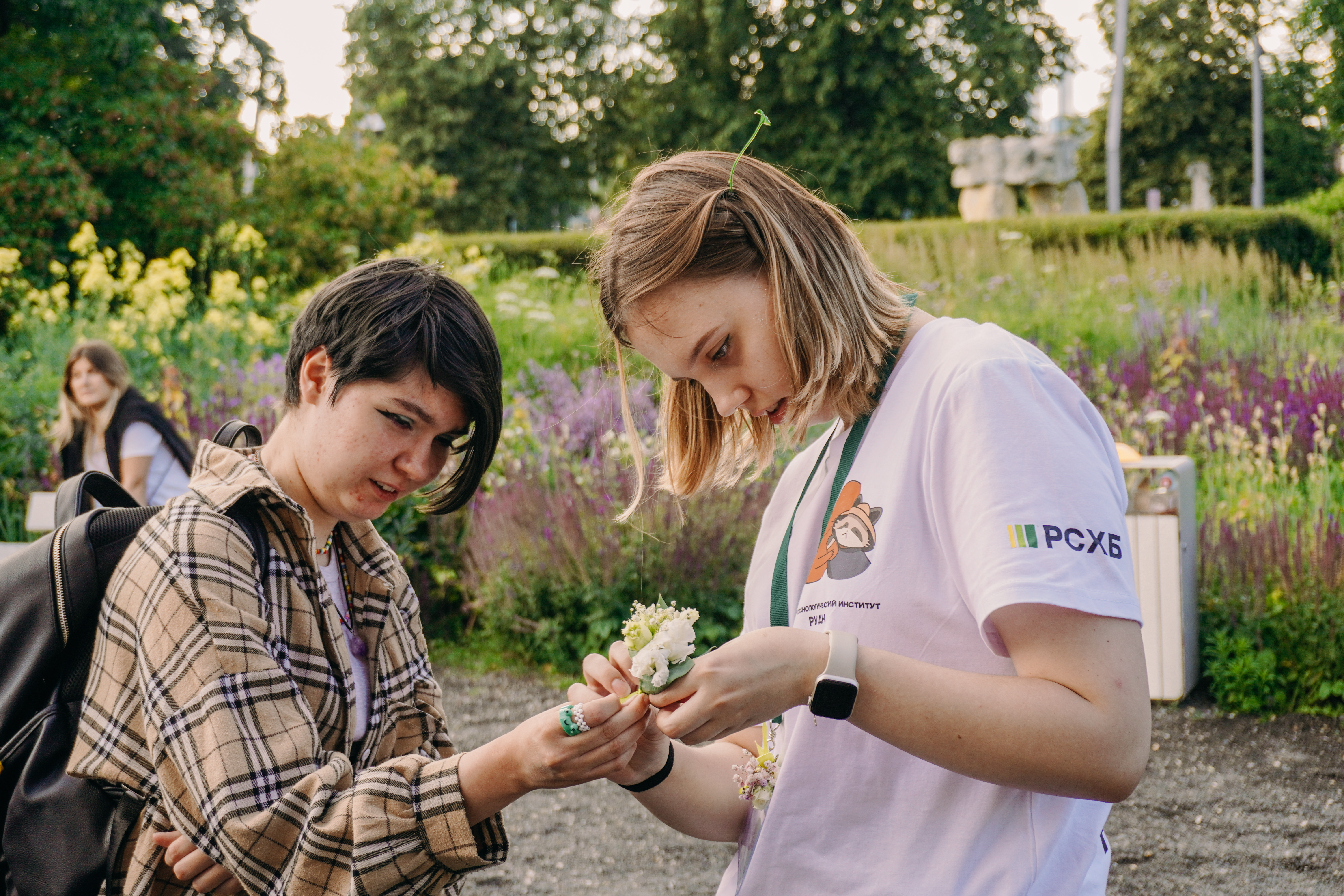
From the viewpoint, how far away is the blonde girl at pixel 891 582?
1212mm

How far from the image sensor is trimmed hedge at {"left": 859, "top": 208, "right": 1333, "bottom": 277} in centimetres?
1434

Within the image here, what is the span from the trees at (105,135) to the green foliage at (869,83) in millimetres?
13646

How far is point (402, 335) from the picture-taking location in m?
1.83

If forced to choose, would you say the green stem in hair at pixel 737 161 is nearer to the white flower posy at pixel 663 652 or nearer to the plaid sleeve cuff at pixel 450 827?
the white flower posy at pixel 663 652

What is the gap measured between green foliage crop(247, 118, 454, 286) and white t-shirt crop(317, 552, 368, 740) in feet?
38.7

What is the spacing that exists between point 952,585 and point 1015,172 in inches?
693

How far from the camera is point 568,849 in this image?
3.95 meters

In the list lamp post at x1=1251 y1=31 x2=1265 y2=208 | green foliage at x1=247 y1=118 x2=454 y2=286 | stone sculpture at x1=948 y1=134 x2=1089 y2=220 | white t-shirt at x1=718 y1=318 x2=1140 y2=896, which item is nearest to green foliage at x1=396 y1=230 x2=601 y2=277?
green foliage at x1=247 y1=118 x2=454 y2=286

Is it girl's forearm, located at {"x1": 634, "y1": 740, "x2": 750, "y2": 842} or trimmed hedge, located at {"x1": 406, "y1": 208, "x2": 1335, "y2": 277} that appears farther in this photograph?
trimmed hedge, located at {"x1": 406, "y1": 208, "x2": 1335, "y2": 277}

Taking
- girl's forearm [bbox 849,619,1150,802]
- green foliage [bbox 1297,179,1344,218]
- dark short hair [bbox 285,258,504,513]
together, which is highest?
green foliage [bbox 1297,179,1344,218]

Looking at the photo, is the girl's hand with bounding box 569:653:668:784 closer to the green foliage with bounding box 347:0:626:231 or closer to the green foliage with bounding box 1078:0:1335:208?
the green foliage with bounding box 347:0:626:231

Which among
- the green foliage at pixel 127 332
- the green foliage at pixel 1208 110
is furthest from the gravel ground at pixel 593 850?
the green foliage at pixel 1208 110

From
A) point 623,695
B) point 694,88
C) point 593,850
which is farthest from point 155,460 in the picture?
point 694,88

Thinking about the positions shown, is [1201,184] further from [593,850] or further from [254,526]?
[254,526]
